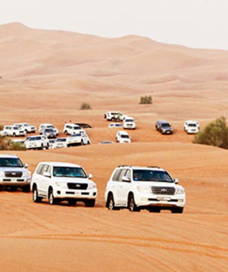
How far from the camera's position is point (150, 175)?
23.3 m

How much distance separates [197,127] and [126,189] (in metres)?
A: 56.8

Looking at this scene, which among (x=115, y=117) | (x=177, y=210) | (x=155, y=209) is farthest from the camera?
(x=115, y=117)

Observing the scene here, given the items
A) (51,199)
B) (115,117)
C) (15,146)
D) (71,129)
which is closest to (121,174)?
(51,199)

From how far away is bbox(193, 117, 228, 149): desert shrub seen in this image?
207 ft

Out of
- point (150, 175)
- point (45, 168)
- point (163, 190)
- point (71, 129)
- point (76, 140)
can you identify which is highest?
point (71, 129)

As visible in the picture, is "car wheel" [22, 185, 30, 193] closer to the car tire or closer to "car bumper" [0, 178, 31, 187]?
"car bumper" [0, 178, 31, 187]

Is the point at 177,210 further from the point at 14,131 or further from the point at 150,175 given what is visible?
the point at 14,131

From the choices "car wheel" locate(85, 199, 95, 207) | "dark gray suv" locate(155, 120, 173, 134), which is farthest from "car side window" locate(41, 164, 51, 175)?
"dark gray suv" locate(155, 120, 173, 134)

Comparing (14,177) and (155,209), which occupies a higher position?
(14,177)

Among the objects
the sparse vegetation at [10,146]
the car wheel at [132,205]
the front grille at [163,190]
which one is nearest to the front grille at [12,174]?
the car wheel at [132,205]

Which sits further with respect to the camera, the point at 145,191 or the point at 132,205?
the point at 132,205

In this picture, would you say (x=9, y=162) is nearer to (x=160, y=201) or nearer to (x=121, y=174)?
(x=121, y=174)

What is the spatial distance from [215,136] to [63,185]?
4009cm

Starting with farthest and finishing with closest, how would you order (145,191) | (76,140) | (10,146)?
(76,140), (10,146), (145,191)
